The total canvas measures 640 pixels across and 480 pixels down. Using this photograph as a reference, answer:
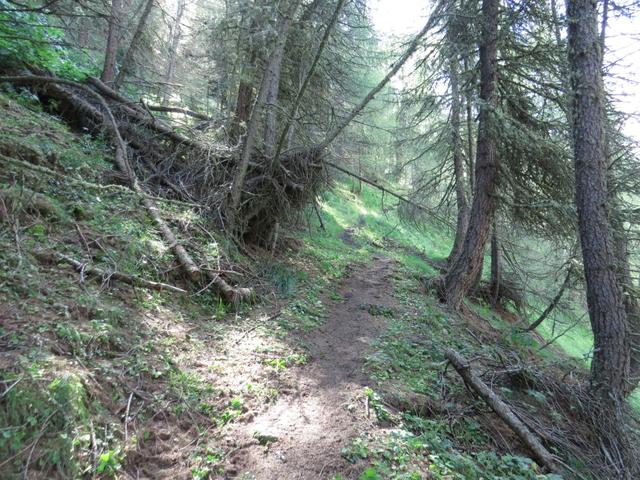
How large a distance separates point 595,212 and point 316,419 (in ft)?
15.3

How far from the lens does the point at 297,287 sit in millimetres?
7797

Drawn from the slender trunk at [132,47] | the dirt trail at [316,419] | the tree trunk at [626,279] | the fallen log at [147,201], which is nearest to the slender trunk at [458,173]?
the tree trunk at [626,279]

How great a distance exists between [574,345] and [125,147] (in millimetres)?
19177

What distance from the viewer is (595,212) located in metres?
5.21

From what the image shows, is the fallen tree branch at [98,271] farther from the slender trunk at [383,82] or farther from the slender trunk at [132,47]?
the slender trunk at [132,47]

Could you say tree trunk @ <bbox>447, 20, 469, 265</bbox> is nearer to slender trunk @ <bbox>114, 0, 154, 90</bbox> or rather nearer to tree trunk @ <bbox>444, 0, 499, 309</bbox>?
tree trunk @ <bbox>444, 0, 499, 309</bbox>

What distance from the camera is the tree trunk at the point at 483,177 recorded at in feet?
26.7

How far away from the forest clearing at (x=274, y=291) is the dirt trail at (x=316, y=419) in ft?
0.09

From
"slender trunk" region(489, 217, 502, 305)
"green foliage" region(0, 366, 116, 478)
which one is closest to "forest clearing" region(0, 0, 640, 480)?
"green foliage" region(0, 366, 116, 478)

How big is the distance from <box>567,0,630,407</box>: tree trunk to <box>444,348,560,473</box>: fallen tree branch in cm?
161

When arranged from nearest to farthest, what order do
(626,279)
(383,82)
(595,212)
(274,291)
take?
(595,212)
(626,279)
(274,291)
(383,82)

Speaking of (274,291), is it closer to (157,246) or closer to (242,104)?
(157,246)

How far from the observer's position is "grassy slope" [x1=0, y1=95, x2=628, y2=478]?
8.68 ft

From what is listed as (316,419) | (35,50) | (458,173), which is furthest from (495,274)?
(35,50)
